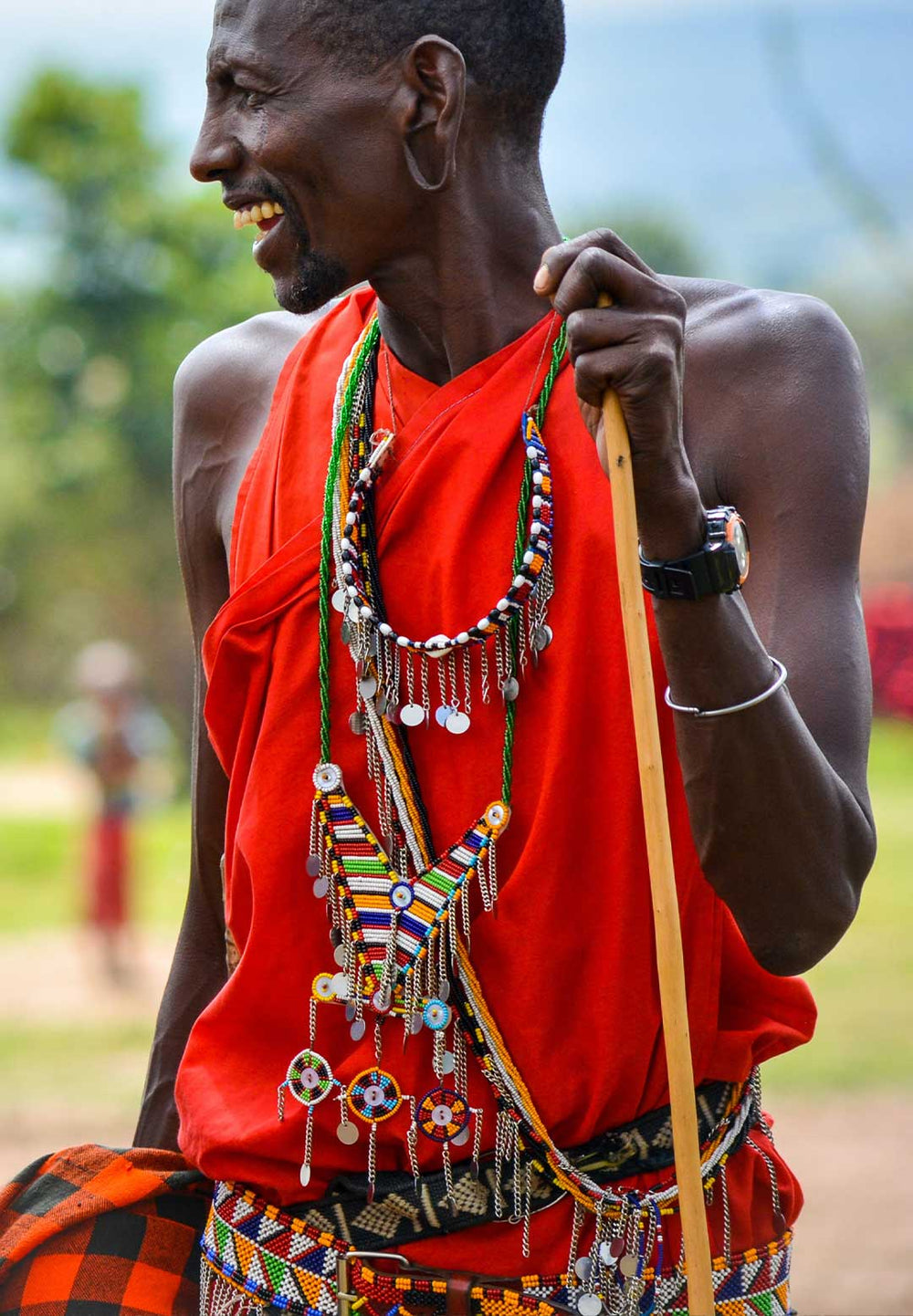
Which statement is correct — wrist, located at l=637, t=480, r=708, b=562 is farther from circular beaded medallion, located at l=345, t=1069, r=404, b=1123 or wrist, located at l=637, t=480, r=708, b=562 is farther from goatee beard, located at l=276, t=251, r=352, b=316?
circular beaded medallion, located at l=345, t=1069, r=404, b=1123

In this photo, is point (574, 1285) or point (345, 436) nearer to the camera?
point (574, 1285)

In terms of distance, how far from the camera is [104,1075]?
1009cm

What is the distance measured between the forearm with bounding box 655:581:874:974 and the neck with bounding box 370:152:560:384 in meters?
0.59

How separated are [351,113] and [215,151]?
0.18 metres

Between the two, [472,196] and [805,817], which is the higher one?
[472,196]

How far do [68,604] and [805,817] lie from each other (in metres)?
25.2

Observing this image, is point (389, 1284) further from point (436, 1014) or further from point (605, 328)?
point (605, 328)

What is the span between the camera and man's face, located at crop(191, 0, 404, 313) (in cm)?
212

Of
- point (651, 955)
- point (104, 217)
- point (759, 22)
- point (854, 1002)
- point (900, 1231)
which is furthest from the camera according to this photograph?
point (759, 22)

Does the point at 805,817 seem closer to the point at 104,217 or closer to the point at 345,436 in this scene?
the point at 345,436

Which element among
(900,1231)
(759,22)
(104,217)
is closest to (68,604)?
(104,217)

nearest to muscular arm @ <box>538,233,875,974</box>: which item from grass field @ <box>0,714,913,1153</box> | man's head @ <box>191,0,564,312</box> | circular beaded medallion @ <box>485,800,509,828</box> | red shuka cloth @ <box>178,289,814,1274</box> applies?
red shuka cloth @ <box>178,289,814,1274</box>

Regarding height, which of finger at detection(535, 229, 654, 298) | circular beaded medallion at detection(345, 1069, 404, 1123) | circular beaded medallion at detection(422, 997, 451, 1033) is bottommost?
circular beaded medallion at detection(345, 1069, 404, 1123)

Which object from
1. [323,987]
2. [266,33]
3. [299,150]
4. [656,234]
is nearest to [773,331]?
[299,150]
